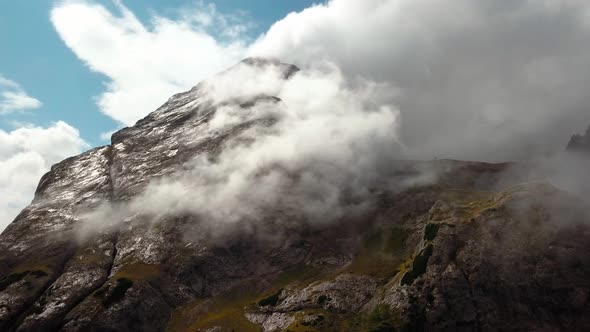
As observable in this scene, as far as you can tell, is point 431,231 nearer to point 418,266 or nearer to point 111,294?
point 418,266

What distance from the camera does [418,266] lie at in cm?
17188

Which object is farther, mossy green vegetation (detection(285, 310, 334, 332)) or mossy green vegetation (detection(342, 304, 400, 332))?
mossy green vegetation (detection(285, 310, 334, 332))

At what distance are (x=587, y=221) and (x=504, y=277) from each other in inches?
Result: 1483

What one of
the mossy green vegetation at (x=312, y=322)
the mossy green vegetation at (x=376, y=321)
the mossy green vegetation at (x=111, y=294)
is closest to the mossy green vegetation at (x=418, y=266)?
the mossy green vegetation at (x=376, y=321)

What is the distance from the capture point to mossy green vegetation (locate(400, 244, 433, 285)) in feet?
553

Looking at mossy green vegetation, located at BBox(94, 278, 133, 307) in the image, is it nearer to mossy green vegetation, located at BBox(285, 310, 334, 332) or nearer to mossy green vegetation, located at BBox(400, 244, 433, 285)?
mossy green vegetation, located at BBox(285, 310, 334, 332)

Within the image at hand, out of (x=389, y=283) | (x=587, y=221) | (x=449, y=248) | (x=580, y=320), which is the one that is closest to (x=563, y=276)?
(x=580, y=320)

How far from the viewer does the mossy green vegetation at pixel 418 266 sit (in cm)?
16862

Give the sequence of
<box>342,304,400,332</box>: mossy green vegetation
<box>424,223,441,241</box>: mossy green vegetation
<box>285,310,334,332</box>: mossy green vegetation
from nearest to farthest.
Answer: <box>342,304,400,332</box>: mossy green vegetation < <box>285,310,334,332</box>: mossy green vegetation < <box>424,223,441,241</box>: mossy green vegetation

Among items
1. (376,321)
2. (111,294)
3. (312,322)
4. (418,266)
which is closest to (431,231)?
(418,266)

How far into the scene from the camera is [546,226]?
6417 inches

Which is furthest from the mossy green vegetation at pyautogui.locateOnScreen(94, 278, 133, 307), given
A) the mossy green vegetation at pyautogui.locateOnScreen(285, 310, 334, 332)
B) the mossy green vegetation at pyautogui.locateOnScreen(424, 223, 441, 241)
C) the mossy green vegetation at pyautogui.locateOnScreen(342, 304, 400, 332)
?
the mossy green vegetation at pyautogui.locateOnScreen(424, 223, 441, 241)

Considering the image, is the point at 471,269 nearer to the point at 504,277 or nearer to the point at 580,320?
the point at 504,277

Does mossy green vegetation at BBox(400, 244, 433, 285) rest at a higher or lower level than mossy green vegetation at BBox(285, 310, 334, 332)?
higher
